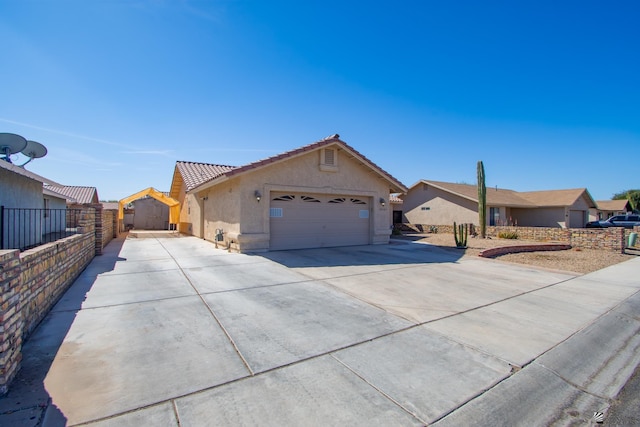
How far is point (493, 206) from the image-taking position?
2766cm

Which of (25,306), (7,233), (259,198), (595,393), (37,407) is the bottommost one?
(595,393)

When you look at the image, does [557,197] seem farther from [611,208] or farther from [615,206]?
[615,206]

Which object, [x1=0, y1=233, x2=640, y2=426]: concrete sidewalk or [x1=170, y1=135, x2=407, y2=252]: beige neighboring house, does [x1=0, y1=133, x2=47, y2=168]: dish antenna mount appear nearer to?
[x1=0, y1=233, x2=640, y2=426]: concrete sidewalk

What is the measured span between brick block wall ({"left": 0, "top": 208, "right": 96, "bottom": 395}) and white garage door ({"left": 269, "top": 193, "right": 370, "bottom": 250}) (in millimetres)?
6439

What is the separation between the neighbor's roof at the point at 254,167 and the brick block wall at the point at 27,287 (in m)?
5.37

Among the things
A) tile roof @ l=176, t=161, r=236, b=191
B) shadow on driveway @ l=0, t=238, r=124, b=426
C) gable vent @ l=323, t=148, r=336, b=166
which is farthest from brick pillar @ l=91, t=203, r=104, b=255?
gable vent @ l=323, t=148, r=336, b=166

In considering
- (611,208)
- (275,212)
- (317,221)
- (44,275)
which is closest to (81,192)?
(275,212)

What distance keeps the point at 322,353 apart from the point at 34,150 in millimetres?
11948

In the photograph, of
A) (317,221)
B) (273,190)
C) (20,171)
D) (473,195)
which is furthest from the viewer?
(473,195)

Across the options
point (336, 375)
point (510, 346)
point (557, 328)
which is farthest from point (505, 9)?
point (336, 375)

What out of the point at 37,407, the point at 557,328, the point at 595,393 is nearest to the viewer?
the point at 37,407

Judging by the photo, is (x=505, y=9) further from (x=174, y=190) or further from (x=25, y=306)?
(x=174, y=190)

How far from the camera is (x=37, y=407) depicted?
8.73 feet

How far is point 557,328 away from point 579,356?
87 cm
